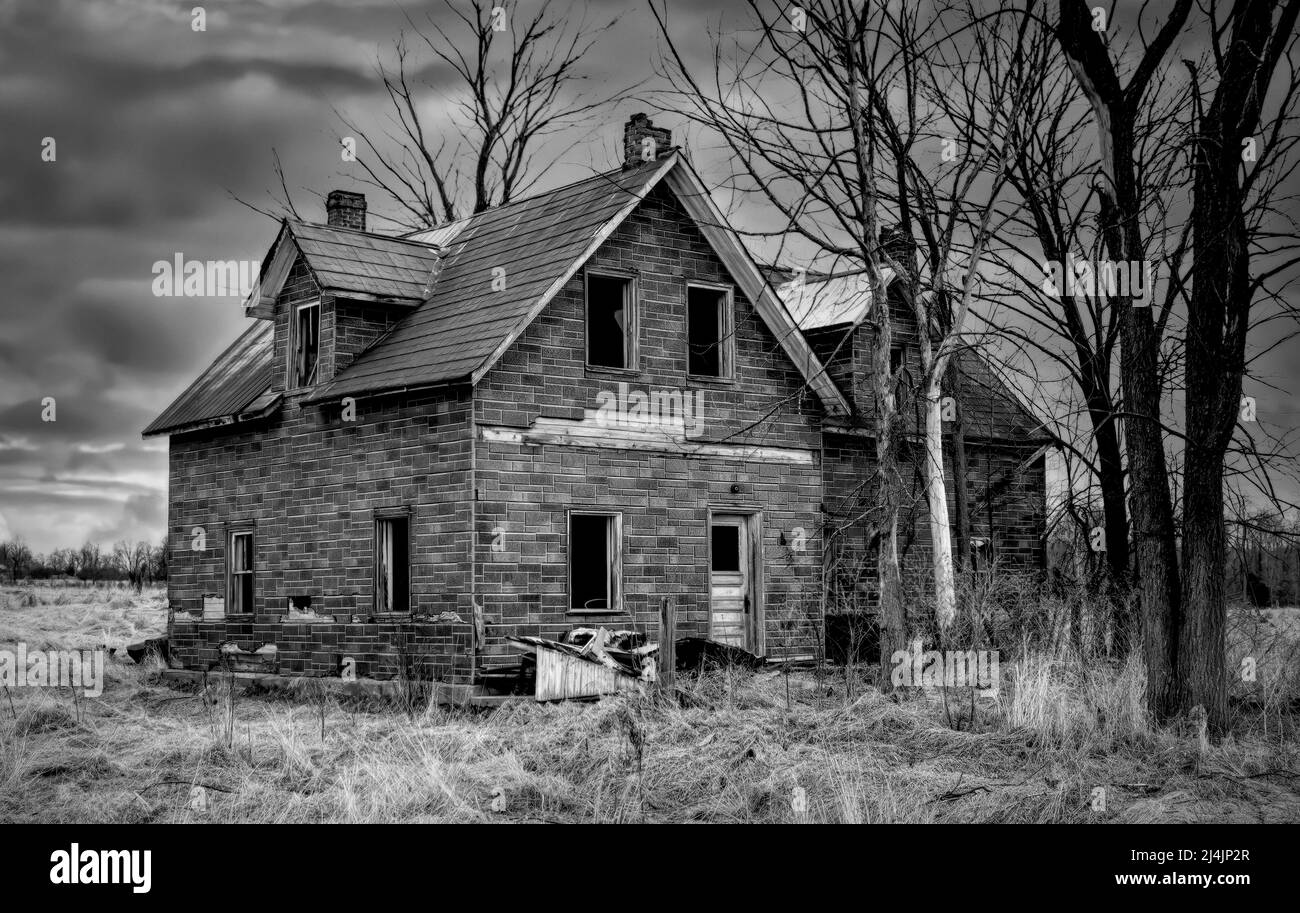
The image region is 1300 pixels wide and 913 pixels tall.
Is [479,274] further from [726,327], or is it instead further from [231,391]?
[231,391]

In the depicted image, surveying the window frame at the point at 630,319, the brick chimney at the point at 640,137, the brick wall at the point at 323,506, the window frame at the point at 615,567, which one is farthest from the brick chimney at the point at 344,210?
the window frame at the point at 615,567

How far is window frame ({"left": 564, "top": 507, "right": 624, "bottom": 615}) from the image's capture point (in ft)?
58.5

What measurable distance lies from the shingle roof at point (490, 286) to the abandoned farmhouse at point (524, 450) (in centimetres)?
5

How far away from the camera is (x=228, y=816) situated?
10594 mm

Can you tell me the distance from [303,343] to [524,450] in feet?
15.4

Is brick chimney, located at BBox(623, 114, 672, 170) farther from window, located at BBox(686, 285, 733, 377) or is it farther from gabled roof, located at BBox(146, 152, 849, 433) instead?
window, located at BBox(686, 285, 733, 377)

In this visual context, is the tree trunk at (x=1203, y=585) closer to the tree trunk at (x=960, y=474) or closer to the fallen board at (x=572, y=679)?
the fallen board at (x=572, y=679)

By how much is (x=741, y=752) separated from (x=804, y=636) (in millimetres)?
8072

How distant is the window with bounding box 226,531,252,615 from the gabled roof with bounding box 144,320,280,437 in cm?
188
